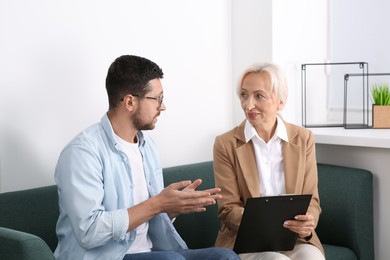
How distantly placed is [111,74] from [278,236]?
88cm

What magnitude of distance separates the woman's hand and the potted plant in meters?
1.05

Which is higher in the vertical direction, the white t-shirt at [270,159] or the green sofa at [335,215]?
the white t-shirt at [270,159]

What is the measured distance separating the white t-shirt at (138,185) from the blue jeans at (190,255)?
0.12m

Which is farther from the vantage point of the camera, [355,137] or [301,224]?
[355,137]

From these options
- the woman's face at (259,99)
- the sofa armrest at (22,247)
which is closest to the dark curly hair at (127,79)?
the woman's face at (259,99)

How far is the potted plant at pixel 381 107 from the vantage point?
353 centimetres

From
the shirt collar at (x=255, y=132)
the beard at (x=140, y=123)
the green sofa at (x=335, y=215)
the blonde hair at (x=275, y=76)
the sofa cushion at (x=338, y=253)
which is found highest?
the blonde hair at (x=275, y=76)

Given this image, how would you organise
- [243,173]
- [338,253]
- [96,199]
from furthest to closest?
[338,253] → [243,173] → [96,199]

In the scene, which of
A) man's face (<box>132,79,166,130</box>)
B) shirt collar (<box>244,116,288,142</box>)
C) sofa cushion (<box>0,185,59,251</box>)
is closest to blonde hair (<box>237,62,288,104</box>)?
shirt collar (<box>244,116,288,142</box>)

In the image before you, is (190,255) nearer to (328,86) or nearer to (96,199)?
(96,199)

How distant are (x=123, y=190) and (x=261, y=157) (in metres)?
0.69

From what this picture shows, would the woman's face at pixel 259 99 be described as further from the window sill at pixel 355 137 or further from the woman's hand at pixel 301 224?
the window sill at pixel 355 137

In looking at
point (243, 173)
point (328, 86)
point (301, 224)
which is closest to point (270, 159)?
point (243, 173)

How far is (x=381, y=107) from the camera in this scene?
11.6 feet
